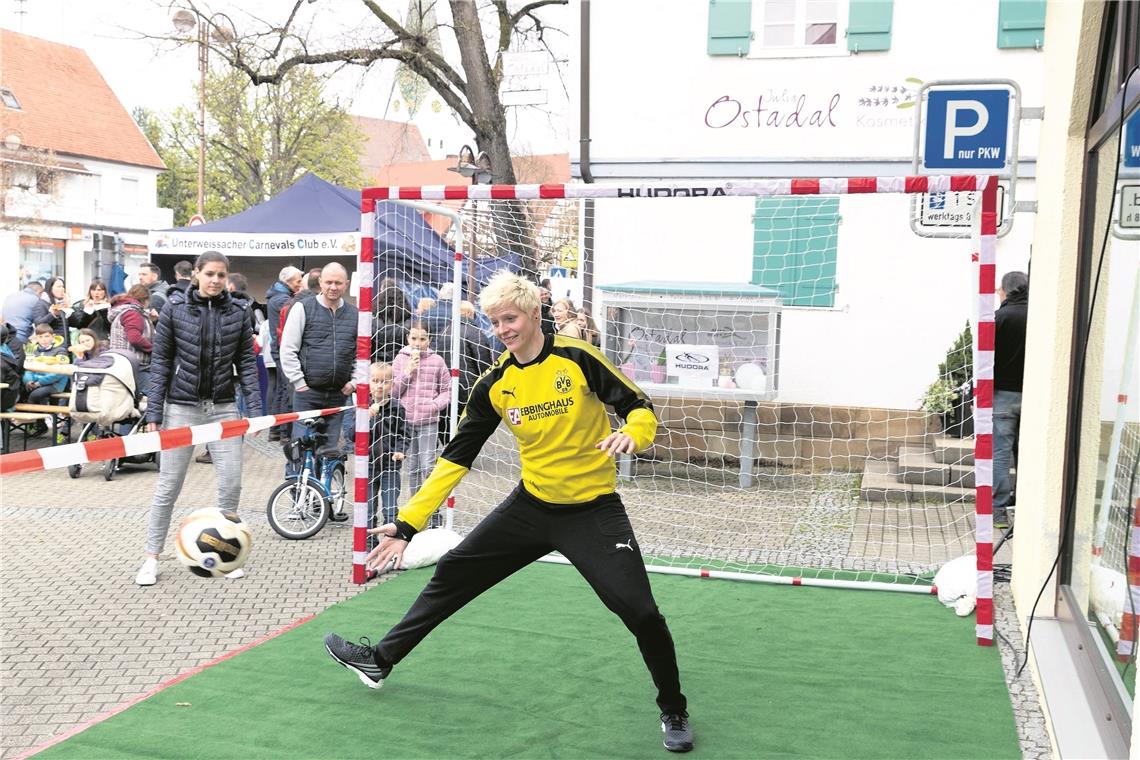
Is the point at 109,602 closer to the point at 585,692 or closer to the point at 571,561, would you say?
the point at 585,692

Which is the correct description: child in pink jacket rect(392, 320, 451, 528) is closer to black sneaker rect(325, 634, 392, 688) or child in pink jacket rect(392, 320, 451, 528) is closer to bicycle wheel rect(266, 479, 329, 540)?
bicycle wheel rect(266, 479, 329, 540)

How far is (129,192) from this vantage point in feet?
153

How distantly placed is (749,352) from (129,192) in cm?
4187

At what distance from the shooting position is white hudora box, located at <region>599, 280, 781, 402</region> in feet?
36.7

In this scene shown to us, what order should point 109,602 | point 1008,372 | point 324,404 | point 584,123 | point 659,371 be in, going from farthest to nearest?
point 584,123 → point 659,371 → point 1008,372 → point 324,404 → point 109,602

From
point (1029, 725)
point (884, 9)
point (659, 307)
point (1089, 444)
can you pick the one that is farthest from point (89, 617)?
point (884, 9)

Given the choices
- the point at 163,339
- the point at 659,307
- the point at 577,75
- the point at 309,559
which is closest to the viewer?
the point at 163,339

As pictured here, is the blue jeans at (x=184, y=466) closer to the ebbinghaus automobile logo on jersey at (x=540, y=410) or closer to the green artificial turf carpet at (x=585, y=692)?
the green artificial turf carpet at (x=585, y=692)

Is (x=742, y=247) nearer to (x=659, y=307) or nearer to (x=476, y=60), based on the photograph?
(x=659, y=307)

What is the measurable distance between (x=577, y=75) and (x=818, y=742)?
416 inches

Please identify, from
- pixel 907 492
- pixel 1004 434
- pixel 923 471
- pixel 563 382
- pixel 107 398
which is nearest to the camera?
pixel 563 382

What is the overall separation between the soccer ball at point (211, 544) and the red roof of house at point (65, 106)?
127 feet

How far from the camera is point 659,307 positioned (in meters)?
11.6

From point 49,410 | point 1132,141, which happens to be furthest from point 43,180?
point 1132,141
